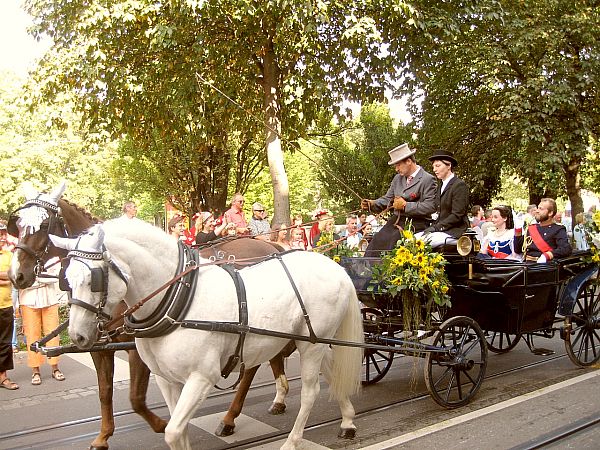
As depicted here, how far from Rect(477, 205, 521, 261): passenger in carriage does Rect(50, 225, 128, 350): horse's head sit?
5.47 metres

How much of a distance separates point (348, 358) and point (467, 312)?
6.03ft

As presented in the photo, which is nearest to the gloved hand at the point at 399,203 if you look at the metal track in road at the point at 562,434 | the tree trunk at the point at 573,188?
the metal track in road at the point at 562,434

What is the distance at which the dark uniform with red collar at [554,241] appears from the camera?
6914 millimetres

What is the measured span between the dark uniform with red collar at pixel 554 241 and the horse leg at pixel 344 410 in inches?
134

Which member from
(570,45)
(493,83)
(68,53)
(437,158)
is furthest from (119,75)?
(570,45)

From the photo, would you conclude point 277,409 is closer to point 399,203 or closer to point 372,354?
point 372,354

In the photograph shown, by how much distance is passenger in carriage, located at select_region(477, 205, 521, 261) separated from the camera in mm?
7738

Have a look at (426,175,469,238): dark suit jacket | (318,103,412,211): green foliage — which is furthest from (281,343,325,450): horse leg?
A: (318,103,412,211): green foliage

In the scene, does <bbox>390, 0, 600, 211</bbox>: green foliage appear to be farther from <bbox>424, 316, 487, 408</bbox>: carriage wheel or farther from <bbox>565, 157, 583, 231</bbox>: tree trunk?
<bbox>424, 316, 487, 408</bbox>: carriage wheel

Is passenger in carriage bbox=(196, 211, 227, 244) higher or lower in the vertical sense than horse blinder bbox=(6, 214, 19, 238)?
lower

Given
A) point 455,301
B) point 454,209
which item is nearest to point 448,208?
point 454,209

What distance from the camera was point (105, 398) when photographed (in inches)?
189

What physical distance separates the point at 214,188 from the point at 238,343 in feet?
67.5

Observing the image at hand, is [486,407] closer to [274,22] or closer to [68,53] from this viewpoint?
[274,22]
